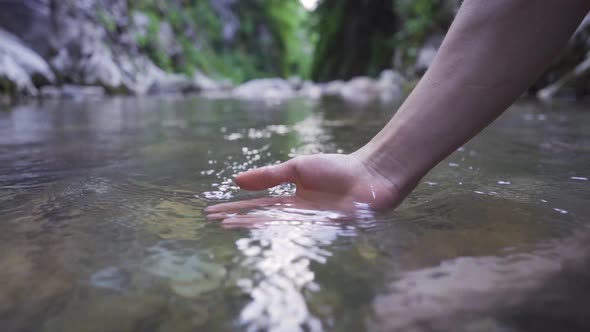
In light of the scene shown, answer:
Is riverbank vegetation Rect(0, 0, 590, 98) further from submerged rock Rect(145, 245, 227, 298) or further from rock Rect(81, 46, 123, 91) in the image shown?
submerged rock Rect(145, 245, 227, 298)

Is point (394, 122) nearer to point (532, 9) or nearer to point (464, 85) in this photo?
point (464, 85)

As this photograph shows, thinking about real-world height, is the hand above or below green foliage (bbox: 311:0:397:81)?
below

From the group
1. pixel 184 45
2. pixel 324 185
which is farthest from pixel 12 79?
pixel 184 45

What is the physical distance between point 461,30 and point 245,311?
70 centimetres

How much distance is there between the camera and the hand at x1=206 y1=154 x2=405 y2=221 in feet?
3.12

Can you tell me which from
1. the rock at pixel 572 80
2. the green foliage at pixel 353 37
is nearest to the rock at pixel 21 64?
the rock at pixel 572 80

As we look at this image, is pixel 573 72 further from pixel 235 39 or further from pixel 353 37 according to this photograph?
pixel 235 39

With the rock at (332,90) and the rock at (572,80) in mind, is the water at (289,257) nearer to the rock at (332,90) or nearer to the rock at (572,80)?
the rock at (572,80)

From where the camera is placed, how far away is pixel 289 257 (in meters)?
0.70

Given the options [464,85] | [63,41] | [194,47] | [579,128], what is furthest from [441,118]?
[194,47]

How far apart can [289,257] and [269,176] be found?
0.42 meters

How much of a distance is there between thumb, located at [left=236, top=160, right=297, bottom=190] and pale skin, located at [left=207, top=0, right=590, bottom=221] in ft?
0.24

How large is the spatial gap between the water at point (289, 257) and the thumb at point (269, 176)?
A: 0.06 m

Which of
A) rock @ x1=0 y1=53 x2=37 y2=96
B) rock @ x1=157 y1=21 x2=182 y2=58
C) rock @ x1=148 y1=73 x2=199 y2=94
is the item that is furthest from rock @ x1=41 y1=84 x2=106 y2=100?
rock @ x1=157 y1=21 x2=182 y2=58
